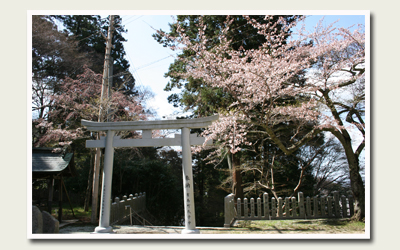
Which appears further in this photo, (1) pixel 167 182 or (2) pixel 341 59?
(1) pixel 167 182

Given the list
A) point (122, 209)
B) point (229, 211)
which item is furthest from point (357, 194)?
point (122, 209)

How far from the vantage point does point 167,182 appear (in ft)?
43.4

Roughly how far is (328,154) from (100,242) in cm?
978

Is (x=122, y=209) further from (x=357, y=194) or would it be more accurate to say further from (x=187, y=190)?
(x=357, y=194)

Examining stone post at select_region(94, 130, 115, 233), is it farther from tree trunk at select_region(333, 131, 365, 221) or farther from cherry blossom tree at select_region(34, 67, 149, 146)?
tree trunk at select_region(333, 131, 365, 221)

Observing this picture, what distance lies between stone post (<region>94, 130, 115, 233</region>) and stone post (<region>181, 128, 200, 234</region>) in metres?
1.61

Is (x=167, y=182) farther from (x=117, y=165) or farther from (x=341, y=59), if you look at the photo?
(x=341, y=59)

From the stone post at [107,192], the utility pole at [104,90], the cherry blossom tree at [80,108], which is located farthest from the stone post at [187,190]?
the cherry blossom tree at [80,108]

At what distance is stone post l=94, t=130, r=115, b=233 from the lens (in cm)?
543

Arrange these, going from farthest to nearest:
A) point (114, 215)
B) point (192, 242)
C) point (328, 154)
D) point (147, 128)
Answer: point (328, 154) < point (114, 215) < point (147, 128) < point (192, 242)

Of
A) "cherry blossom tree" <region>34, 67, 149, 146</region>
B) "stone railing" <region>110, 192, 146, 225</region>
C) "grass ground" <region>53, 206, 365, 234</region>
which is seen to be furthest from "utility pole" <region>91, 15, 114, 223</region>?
"grass ground" <region>53, 206, 365, 234</region>

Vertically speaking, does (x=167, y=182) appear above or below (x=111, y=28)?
below
